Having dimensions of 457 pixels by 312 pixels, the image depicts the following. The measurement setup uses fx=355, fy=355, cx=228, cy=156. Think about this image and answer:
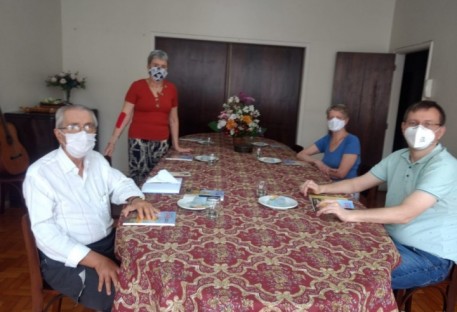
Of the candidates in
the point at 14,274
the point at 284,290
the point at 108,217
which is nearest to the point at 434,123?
the point at 284,290

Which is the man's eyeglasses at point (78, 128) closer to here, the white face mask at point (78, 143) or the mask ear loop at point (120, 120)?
the white face mask at point (78, 143)

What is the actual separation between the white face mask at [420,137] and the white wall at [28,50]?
3.53 metres

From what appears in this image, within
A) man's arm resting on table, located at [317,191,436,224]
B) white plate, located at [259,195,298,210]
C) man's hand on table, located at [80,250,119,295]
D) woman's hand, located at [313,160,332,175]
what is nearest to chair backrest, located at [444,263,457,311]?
man's arm resting on table, located at [317,191,436,224]

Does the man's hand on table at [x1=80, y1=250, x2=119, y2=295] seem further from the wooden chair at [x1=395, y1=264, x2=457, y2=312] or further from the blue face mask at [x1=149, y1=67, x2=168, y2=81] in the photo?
the blue face mask at [x1=149, y1=67, x2=168, y2=81]

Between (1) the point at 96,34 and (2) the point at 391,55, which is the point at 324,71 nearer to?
(2) the point at 391,55

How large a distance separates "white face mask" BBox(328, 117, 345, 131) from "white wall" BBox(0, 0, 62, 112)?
306cm

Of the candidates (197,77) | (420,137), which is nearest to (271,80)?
(197,77)

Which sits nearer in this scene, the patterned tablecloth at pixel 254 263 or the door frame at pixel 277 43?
the patterned tablecloth at pixel 254 263

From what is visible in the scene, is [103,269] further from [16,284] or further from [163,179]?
[16,284]

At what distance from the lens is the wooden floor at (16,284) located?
2.03 metres

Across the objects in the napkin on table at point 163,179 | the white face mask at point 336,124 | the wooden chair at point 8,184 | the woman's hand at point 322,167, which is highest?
the white face mask at point 336,124

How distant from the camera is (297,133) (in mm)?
5102

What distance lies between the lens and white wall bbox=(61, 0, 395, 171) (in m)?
4.66

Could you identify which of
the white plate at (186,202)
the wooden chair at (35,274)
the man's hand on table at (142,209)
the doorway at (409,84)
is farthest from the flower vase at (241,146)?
the doorway at (409,84)
